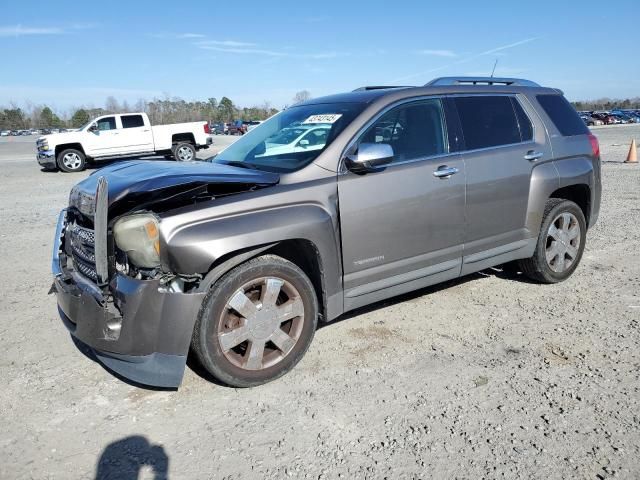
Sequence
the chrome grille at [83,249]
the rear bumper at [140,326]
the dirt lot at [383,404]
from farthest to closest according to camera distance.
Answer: the chrome grille at [83,249] < the rear bumper at [140,326] < the dirt lot at [383,404]

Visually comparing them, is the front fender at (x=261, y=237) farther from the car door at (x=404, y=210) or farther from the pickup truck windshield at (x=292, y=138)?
the pickup truck windshield at (x=292, y=138)

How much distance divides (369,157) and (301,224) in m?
0.64

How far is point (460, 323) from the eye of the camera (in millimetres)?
4137

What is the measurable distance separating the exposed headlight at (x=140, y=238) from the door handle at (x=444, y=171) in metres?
2.11

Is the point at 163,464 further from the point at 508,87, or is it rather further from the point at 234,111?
the point at 234,111

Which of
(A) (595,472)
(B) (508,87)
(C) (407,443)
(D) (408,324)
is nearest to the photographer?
(A) (595,472)

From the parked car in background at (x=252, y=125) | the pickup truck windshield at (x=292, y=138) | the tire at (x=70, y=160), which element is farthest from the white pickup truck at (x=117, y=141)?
the pickup truck windshield at (x=292, y=138)

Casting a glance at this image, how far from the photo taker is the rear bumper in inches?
111

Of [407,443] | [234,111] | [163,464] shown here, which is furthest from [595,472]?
[234,111]

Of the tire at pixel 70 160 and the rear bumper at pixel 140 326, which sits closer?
the rear bumper at pixel 140 326

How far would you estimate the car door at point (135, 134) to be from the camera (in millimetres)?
18578

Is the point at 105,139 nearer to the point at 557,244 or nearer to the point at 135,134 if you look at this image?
the point at 135,134

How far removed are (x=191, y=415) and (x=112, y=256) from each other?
40.8 inches

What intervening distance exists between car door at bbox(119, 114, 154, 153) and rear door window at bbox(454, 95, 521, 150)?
16.4m
